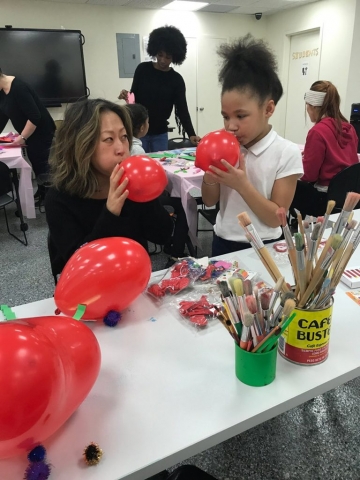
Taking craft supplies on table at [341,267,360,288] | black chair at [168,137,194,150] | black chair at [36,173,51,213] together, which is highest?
craft supplies on table at [341,267,360,288]

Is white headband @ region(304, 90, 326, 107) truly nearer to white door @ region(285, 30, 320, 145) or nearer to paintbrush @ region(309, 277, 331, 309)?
paintbrush @ region(309, 277, 331, 309)

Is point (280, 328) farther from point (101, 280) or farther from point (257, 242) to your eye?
point (101, 280)

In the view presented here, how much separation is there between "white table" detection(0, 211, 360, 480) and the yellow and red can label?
19mm

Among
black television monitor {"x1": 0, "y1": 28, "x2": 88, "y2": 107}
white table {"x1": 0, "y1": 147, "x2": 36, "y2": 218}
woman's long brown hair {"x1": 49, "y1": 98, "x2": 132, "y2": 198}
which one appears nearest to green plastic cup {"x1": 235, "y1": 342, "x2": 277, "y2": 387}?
woman's long brown hair {"x1": 49, "y1": 98, "x2": 132, "y2": 198}

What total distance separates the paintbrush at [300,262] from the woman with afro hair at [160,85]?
2.80 meters

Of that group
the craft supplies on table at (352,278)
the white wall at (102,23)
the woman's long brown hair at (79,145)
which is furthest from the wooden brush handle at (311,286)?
the white wall at (102,23)

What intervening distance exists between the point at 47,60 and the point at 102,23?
1004 millimetres

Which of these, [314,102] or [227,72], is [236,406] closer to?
[227,72]

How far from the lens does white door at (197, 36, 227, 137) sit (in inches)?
244

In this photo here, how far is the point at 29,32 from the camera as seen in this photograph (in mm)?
4996

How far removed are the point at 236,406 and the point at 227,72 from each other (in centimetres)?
97

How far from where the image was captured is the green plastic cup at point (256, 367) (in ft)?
2.12

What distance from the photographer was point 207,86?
6363 millimetres

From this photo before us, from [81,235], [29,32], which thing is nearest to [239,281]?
[81,235]
